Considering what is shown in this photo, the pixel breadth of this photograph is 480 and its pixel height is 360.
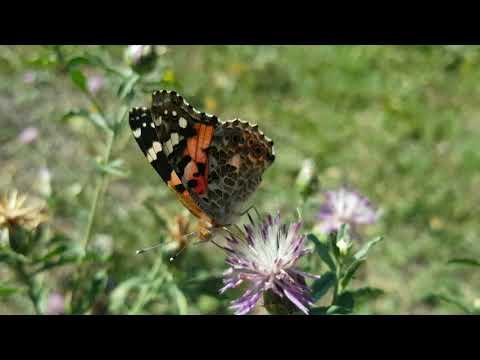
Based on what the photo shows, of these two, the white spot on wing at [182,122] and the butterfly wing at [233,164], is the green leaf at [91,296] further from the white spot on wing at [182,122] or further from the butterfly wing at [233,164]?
the white spot on wing at [182,122]

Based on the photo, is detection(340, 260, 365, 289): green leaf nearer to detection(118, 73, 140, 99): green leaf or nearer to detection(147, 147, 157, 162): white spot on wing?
detection(147, 147, 157, 162): white spot on wing

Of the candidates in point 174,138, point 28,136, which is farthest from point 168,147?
point 28,136

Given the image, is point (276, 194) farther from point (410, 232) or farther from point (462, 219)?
point (462, 219)

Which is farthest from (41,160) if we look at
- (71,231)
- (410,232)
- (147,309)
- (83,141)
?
(410,232)

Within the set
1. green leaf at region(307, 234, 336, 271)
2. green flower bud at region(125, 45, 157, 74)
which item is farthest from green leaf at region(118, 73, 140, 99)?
green leaf at region(307, 234, 336, 271)

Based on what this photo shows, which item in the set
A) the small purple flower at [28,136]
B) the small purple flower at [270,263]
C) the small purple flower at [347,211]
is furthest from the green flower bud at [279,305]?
the small purple flower at [28,136]

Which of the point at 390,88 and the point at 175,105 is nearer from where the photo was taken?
the point at 175,105
